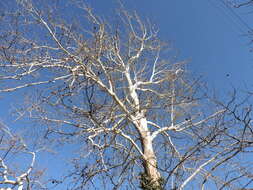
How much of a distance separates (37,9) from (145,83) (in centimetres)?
321

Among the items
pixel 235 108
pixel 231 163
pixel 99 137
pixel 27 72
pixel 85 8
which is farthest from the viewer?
pixel 85 8

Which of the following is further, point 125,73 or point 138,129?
point 125,73

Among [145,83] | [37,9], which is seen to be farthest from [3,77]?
[145,83]

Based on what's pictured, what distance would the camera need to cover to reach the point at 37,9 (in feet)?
17.8

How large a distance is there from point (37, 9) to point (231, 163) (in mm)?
4740

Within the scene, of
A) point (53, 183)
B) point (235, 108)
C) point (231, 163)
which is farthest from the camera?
point (231, 163)

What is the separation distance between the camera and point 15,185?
456 cm

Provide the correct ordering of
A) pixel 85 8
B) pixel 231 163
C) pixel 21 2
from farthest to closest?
pixel 85 8 → pixel 21 2 → pixel 231 163

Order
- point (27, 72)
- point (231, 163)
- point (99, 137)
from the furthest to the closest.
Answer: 1. point (27, 72)
2. point (99, 137)
3. point (231, 163)

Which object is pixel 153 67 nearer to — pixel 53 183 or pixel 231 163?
pixel 231 163

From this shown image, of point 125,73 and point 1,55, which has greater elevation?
point 125,73

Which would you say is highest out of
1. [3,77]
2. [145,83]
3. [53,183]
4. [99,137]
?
[145,83]

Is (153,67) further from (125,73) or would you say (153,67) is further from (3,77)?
(3,77)

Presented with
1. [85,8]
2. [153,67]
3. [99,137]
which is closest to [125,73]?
[153,67]
